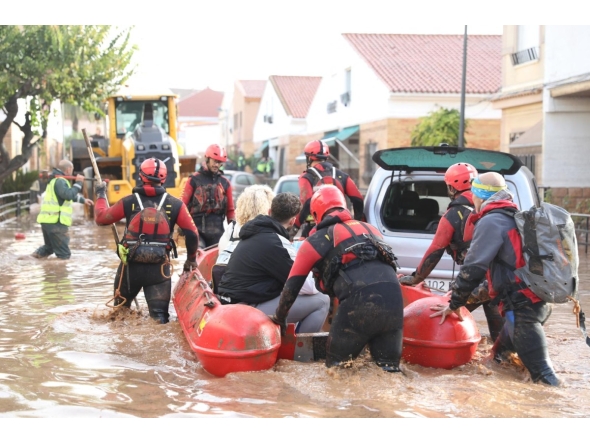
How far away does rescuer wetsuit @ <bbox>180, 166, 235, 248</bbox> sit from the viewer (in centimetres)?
1015

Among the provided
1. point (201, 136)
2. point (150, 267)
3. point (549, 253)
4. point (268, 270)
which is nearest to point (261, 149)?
point (201, 136)

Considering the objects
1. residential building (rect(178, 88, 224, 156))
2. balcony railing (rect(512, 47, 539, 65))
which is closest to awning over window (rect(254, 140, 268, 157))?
residential building (rect(178, 88, 224, 156))

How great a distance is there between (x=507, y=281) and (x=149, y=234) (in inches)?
138

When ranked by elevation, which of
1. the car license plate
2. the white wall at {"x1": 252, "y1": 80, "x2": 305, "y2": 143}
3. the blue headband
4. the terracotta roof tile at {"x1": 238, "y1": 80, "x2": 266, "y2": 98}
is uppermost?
the terracotta roof tile at {"x1": 238, "y1": 80, "x2": 266, "y2": 98}

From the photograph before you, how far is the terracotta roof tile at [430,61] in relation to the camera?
110 ft

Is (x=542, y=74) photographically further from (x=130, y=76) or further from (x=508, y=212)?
(x=508, y=212)

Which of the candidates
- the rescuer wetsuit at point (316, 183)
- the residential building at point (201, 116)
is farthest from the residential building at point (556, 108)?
the residential building at point (201, 116)

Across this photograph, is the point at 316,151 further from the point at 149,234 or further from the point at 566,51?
the point at 566,51

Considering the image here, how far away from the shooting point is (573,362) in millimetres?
7301

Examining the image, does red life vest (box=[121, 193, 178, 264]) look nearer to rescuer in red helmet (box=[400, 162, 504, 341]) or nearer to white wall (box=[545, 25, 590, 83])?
rescuer in red helmet (box=[400, 162, 504, 341])

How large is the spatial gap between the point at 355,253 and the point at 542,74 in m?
16.6

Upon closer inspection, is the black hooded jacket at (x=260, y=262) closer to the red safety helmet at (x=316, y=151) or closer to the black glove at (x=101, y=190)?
the black glove at (x=101, y=190)

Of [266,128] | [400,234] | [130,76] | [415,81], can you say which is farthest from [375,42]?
[400,234]

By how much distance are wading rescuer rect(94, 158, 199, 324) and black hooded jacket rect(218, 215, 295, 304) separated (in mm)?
1491
